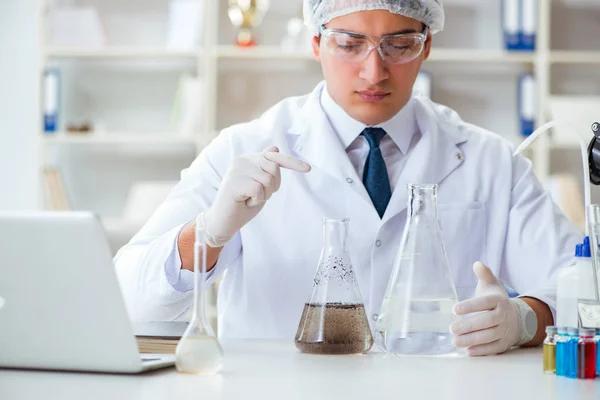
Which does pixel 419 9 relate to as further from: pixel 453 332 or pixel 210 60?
pixel 210 60

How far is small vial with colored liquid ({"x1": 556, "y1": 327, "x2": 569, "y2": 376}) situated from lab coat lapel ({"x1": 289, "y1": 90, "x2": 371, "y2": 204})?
746 millimetres

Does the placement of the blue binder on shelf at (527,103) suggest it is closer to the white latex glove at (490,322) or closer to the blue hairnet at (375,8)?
the blue hairnet at (375,8)

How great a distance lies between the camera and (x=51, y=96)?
12.4ft

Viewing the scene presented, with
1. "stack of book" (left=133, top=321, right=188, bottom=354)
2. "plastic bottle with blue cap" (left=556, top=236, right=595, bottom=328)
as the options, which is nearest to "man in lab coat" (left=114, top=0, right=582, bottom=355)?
"stack of book" (left=133, top=321, right=188, bottom=354)

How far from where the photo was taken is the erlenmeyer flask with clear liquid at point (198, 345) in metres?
1.03

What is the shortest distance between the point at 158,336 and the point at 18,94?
2909mm

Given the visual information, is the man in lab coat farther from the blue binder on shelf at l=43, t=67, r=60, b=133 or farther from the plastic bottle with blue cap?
the blue binder on shelf at l=43, t=67, r=60, b=133

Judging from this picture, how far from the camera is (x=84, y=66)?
157 inches

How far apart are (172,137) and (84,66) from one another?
585mm

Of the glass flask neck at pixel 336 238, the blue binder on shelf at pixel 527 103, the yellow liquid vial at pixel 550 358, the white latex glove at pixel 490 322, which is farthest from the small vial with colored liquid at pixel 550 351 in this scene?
the blue binder on shelf at pixel 527 103

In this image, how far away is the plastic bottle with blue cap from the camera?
3.84 feet

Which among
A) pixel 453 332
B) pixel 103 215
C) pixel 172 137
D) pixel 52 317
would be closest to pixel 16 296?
pixel 52 317

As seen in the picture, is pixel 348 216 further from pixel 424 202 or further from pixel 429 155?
pixel 424 202

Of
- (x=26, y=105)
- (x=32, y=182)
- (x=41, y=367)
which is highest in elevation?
(x=26, y=105)
